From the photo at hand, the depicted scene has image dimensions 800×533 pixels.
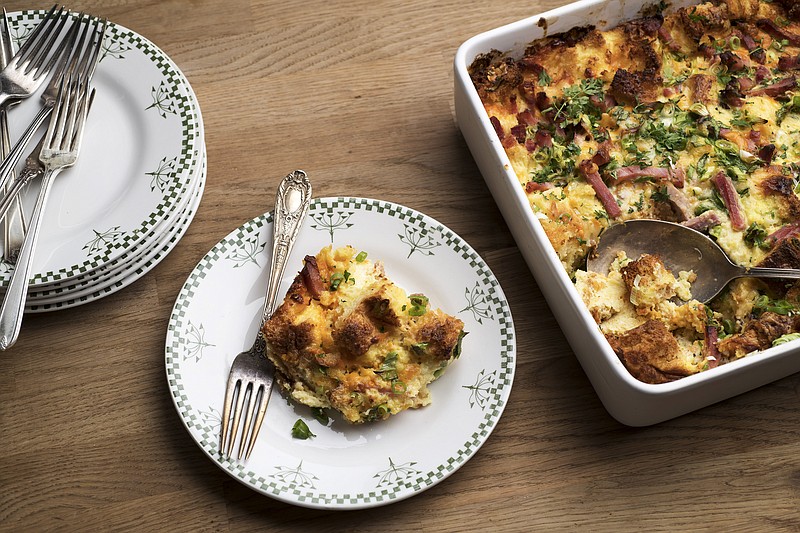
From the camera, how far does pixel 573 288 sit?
242 centimetres

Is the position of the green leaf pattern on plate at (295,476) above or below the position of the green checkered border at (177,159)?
below

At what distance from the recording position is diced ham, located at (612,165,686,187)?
268 centimetres

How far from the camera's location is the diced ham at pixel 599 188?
263cm

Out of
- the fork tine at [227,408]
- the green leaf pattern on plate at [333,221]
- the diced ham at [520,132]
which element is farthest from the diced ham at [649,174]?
the fork tine at [227,408]

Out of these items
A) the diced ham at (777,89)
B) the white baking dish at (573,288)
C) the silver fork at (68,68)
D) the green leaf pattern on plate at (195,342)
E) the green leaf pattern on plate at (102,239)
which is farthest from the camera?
the diced ham at (777,89)

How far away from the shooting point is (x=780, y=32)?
296cm

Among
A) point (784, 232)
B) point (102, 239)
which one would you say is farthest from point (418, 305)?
point (784, 232)

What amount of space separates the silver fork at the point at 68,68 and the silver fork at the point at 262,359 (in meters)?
0.80

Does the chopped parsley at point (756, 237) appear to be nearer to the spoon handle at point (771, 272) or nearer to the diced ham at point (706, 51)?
the spoon handle at point (771, 272)

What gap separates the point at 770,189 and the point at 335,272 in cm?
138

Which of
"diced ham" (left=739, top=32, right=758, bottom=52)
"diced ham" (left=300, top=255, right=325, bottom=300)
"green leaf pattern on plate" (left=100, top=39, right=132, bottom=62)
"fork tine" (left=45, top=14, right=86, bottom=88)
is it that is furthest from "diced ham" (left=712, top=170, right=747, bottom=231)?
"fork tine" (left=45, top=14, right=86, bottom=88)

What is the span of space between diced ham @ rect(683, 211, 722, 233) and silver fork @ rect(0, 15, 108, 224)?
205cm

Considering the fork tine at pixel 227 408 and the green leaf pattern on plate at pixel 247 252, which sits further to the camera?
the green leaf pattern on plate at pixel 247 252

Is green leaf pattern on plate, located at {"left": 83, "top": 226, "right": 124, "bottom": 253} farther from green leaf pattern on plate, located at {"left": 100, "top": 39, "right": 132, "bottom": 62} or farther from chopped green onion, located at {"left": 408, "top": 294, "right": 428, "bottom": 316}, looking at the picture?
chopped green onion, located at {"left": 408, "top": 294, "right": 428, "bottom": 316}
